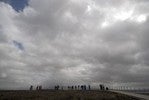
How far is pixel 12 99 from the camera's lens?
4638 centimetres

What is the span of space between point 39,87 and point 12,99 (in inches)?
4246

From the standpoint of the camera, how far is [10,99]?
152ft

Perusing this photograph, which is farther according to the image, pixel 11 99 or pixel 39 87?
pixel 39 87

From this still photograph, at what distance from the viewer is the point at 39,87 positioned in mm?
152375

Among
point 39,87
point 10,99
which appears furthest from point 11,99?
point 39,87

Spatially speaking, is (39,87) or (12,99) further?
(39,87)

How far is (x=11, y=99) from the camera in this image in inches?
1828

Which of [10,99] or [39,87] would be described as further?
[39,87]

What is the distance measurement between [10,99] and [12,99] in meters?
0.42

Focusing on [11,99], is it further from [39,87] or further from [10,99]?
[39,87]

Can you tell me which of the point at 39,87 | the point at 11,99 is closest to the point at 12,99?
the point at 11,99

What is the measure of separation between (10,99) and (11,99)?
22 cm

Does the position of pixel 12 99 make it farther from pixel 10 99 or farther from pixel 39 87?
pixel 39 87
